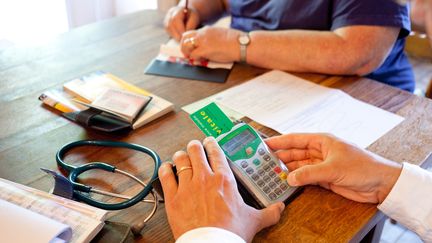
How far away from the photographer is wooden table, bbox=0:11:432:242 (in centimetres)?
66

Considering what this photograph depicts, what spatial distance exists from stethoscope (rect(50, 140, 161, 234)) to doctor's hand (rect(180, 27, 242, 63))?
43 cm

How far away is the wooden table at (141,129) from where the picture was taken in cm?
66

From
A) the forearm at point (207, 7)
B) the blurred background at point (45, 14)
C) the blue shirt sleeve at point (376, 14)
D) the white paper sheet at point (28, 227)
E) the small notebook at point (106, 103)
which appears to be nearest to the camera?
the white paper sheet at point (28, 227)

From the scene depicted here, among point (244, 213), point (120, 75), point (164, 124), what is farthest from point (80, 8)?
point (244, 213)

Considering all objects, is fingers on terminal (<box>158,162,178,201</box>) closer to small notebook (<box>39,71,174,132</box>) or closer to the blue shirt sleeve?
small notebook (<box>39,71,174,132</box>)

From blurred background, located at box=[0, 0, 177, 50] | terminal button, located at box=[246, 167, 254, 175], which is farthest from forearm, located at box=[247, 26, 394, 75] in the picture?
blurred background, located at box=[0, 0, 177, 50]

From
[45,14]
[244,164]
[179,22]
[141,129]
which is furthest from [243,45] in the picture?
[45,14]

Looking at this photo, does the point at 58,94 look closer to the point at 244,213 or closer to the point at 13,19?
the point at 244,213

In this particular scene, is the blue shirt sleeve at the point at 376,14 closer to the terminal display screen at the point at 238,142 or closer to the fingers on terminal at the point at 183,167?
the terminal display screen at the point at 238,142

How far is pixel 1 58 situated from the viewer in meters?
1.13

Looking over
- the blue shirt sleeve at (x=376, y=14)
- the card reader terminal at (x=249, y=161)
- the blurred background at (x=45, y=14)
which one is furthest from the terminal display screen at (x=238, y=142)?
the blurred background at (x=45, y=14)

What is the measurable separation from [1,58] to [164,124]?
548mm

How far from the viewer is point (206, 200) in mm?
618

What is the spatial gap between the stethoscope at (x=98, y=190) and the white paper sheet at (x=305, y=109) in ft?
0.88
